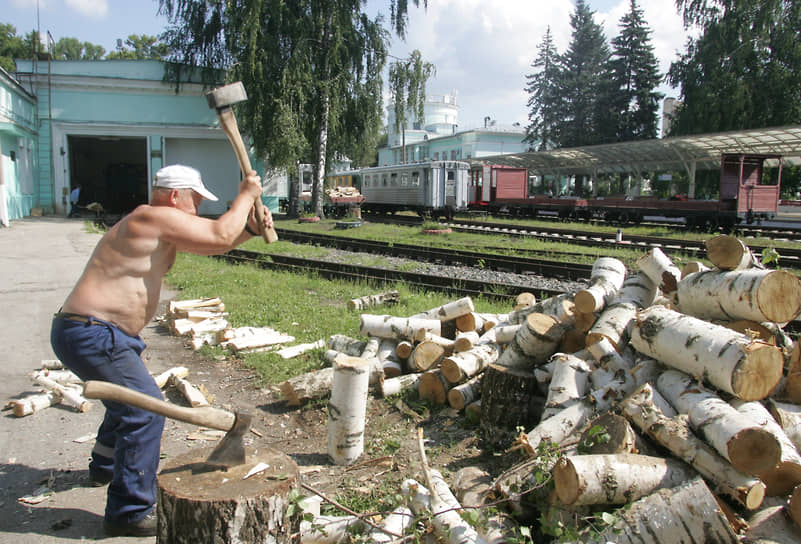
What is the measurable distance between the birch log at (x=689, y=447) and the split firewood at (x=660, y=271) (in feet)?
6.19

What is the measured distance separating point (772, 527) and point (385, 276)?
8667mm

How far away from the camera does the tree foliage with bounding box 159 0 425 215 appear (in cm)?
2442

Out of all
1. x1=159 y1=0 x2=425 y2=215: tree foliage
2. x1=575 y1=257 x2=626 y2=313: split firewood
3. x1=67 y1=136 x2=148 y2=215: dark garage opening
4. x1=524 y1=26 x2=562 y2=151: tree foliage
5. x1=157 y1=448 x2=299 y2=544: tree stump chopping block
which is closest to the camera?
x1=157 y1=448 x2=299 y2=544: tree stump chopping block

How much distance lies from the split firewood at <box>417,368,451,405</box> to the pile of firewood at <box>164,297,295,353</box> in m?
2.31

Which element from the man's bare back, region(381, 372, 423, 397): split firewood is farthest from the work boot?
region(381, 372, 423, 397): split firewood

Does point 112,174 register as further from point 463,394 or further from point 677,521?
point 677,521

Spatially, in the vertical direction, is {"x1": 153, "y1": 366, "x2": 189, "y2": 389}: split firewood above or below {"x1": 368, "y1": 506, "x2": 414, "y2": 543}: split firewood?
above

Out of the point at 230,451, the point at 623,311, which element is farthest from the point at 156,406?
the point at 623,311

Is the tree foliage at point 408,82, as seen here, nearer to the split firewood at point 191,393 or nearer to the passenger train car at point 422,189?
the passenger train car at point 422,189

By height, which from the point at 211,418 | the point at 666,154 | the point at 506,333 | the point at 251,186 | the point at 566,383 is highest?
the point at 666,154

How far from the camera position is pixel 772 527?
2.66 m

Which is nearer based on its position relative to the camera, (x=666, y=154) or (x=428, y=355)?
(x=428, y=355)

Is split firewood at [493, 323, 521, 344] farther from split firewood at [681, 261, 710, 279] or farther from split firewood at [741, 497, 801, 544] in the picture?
split firewood at [741, 497, 801, 544]

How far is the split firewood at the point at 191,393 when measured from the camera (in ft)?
15.9
